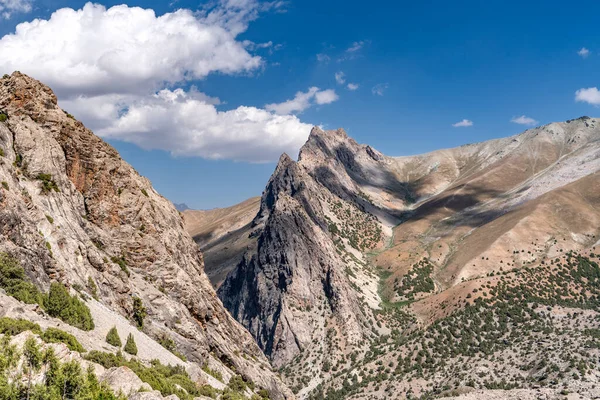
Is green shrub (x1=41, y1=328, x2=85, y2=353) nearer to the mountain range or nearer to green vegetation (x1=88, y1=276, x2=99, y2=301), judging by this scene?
the mountain range

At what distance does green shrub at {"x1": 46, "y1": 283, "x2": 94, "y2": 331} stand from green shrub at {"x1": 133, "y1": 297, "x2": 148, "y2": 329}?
34.6 ft

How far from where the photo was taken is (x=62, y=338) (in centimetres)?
2848

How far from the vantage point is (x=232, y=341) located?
6406 cm

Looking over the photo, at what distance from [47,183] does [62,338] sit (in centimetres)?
2336

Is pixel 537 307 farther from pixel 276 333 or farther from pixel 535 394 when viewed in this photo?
pixel 276 333

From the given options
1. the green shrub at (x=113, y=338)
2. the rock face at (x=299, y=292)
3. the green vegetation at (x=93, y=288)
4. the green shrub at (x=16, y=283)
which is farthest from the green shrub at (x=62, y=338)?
the rock face at (x=299, y=292)

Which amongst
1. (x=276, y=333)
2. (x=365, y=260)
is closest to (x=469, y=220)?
(x=365, y=260)

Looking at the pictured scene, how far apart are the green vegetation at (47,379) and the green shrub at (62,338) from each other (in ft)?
7.33

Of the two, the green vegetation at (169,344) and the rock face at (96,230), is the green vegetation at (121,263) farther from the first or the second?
the green vegetation at (169,344)

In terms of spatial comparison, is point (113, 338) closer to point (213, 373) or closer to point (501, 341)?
point (213, 373)

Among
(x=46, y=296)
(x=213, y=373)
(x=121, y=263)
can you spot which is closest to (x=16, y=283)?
(x=46, y=296)

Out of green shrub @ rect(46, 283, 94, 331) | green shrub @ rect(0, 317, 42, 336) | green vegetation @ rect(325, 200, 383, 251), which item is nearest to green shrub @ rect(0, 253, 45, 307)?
green shrub @ rect(46, 283, 94, 331)

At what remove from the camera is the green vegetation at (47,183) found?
45219 millimetres

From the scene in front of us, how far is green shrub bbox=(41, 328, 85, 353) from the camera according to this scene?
88.1ft
